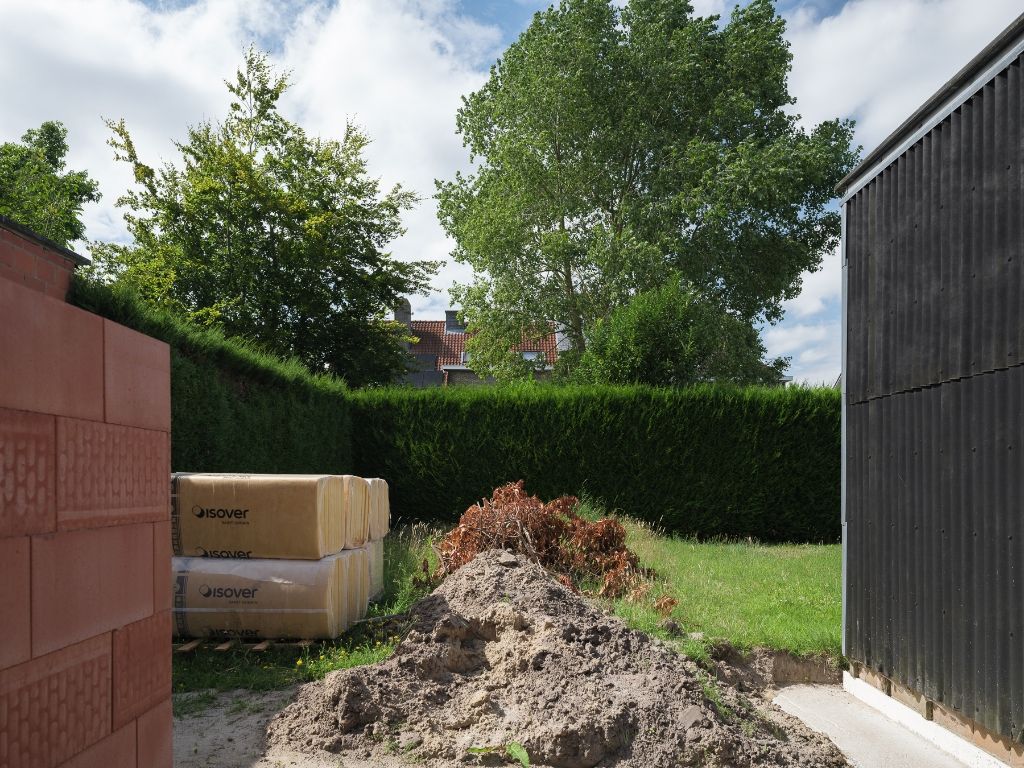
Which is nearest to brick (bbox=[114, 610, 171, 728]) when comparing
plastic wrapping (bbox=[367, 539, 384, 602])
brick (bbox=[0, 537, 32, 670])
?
brick (bbox=[0, 537, 32, 670])

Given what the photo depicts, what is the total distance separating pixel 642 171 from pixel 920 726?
1651 centimetres

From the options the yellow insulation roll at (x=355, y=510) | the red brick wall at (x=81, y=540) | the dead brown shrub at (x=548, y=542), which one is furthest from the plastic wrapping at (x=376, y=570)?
the red brick wall at (x=81, y=540)

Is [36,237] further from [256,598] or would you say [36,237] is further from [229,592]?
[256,598]

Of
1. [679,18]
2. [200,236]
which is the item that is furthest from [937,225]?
[679,18]

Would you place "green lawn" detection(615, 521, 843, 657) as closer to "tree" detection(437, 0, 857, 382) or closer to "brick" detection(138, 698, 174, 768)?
"brick" detection(138, 698, 174, 768)

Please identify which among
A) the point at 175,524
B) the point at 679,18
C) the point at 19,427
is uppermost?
the point at 679,18

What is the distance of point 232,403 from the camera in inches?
352

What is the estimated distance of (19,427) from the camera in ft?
6.87

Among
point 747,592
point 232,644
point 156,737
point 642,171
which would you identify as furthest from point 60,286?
point 642,171

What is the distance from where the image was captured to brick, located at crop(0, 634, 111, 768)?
2.04m

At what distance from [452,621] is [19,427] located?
11.9 ft

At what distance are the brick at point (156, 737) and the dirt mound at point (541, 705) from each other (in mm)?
1207

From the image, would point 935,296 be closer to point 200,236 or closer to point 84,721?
point 84,721

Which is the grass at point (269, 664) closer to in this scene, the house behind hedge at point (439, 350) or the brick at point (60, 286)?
the brick at point (60, 286)
